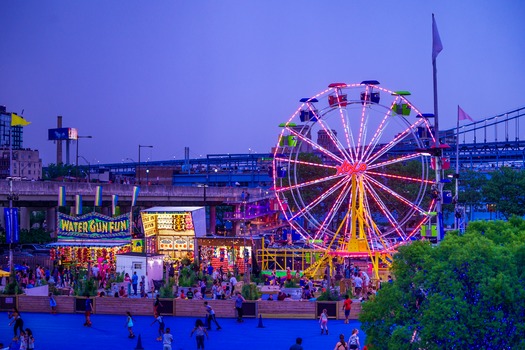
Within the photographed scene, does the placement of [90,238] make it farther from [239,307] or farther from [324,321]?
[324,321]

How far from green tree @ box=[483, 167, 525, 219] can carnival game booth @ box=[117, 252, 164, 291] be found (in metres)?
44.0

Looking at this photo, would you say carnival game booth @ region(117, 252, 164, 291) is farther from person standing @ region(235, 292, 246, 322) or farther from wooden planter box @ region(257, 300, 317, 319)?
wooden planter box @ region(257, 300, 317, 319)

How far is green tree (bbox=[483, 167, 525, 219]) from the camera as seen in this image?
77.0 m

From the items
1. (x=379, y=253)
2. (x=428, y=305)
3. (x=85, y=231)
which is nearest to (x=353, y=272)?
(x=379, y=253)

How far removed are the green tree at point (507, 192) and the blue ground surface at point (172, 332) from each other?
47.1m

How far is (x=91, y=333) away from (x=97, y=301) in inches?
183

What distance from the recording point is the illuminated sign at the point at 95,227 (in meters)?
50.3

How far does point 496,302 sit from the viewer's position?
1856 cm

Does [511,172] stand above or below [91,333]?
above

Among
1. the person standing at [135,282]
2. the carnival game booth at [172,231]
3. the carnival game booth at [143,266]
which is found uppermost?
the carnival game booth at [172,231]

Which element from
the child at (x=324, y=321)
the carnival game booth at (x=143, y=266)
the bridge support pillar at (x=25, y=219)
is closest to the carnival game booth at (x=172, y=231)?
the carnival game booth at (x=143, y=266)

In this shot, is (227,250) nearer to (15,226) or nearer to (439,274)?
(15,226)

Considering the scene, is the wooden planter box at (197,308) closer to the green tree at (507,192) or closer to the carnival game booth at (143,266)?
the carnival game booth at (143,266)

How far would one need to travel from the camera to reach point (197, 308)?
118 ft
